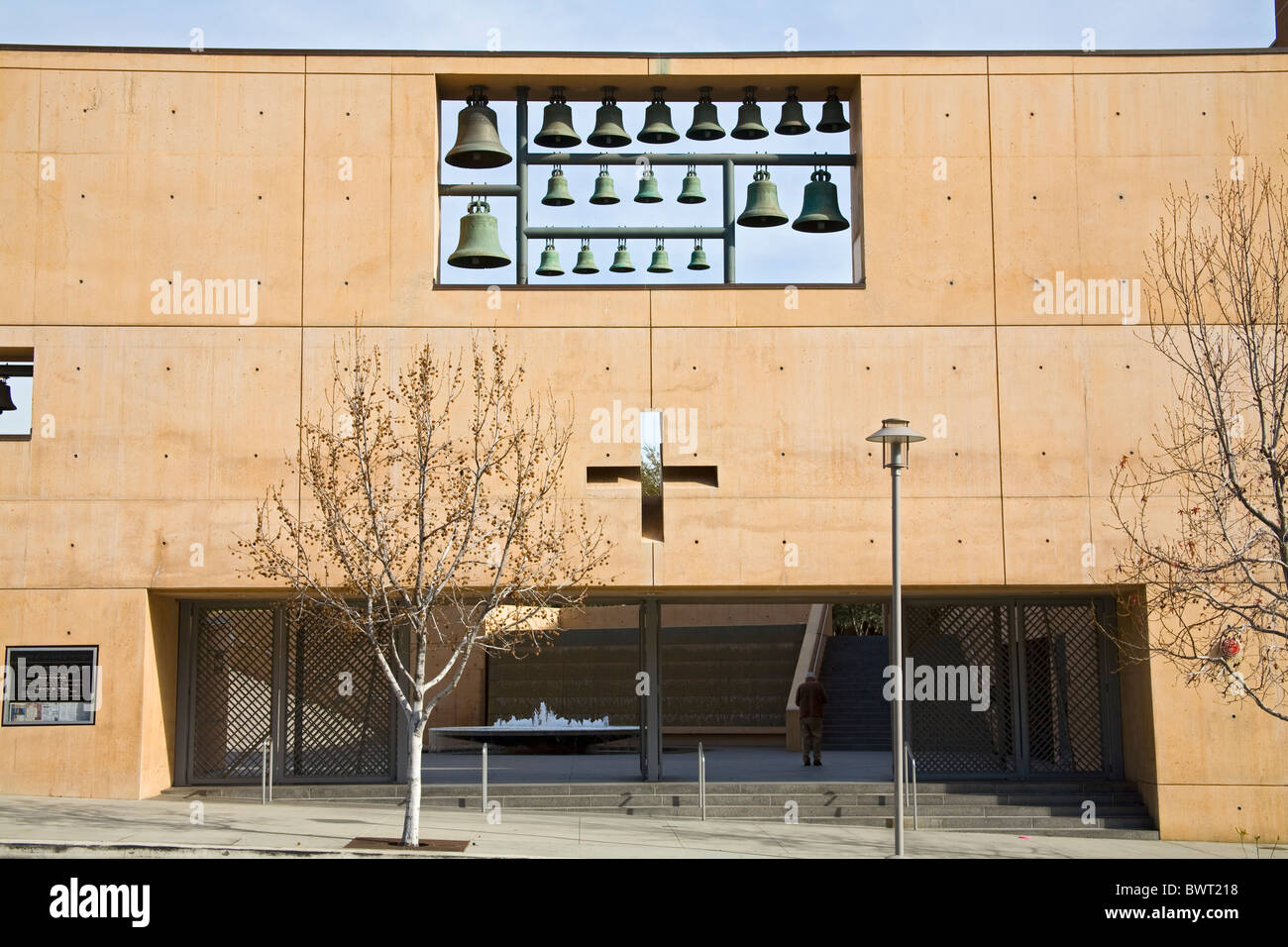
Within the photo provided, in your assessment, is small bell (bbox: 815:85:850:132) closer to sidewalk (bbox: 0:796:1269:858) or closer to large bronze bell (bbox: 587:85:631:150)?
large bronze bell (bbox: 587:85:631:150)

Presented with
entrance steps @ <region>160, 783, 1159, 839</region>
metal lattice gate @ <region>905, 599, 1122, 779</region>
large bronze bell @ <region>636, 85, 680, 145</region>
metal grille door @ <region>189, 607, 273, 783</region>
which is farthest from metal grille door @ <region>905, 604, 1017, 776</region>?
metal grille door @ <region>189, 607, 273, 783</region>

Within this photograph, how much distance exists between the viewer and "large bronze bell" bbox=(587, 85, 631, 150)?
18453mm

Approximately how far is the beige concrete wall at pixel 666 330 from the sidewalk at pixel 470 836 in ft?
4.71

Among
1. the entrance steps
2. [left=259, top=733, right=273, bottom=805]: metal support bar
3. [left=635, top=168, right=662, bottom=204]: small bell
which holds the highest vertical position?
[left=635, top=168, right=662, bottom=204]: small bell

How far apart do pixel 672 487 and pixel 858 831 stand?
15.9 feet

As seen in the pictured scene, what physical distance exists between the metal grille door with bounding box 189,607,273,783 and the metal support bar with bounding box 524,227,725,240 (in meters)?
6.33

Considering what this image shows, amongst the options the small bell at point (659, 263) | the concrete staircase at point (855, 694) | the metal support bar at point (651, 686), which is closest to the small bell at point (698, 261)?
the small bell at point (659, 263)

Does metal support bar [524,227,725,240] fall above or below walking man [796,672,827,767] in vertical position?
above

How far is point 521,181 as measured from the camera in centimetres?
1881

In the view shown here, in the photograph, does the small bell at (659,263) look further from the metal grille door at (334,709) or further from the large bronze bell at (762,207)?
the metal grille door at (334,709)

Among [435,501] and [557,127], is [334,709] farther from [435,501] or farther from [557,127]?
[557,127]

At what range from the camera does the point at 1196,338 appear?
1786cm

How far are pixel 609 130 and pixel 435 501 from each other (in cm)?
533
